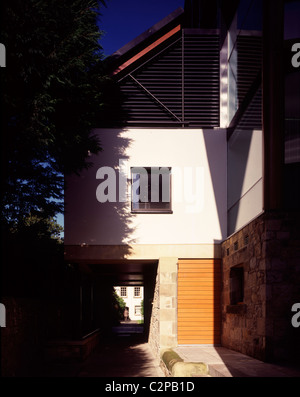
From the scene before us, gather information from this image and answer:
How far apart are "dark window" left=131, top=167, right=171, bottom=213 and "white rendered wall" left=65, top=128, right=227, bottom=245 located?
176mm

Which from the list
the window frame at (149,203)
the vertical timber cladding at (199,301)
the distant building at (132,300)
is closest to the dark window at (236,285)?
the vertical timber cladding at (199,301)

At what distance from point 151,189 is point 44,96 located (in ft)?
15.9

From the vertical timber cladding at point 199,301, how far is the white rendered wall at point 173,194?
76cm

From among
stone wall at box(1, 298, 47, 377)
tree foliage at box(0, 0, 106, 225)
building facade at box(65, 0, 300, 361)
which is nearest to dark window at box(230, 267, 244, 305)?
building facade at box(65, 0, 300, 361)

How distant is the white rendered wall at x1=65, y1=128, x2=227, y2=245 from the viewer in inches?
455

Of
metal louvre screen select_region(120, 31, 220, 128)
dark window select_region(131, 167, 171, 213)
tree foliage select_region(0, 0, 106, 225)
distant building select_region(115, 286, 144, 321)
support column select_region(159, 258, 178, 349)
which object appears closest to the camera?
tree foliage select_region(0, 0, 106, 225)

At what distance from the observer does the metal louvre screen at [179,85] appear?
1204 cm

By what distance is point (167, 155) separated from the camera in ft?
38.8

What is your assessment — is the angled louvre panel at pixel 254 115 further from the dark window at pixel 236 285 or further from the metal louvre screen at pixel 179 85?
the dark window at pixel 236 285

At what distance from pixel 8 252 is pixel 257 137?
19.8 feet

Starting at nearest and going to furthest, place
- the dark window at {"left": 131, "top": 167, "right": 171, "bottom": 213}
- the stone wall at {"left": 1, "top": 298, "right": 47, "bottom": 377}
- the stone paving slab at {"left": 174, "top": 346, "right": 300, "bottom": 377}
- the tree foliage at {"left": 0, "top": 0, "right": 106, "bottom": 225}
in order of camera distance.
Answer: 1. the stone paving slab at {"left": 174, "top": 346, "right": 300, "bottom": 377}
2. the tree foliage at {"left": 0, "top": 0, "right": 106, "bottom": 225}
3. the stone wall at {"left": 1, "top": 298, "right": 47, "bottom": 377}
4. the dark window at {"left": 131, "top": 167, "right": 171, "bottom": 213}

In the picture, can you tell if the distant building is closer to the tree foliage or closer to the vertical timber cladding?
the vertical timber cladding

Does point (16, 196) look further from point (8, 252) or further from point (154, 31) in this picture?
point (154, 31)

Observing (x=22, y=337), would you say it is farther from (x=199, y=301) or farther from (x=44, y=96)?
(x=44, y=96)
